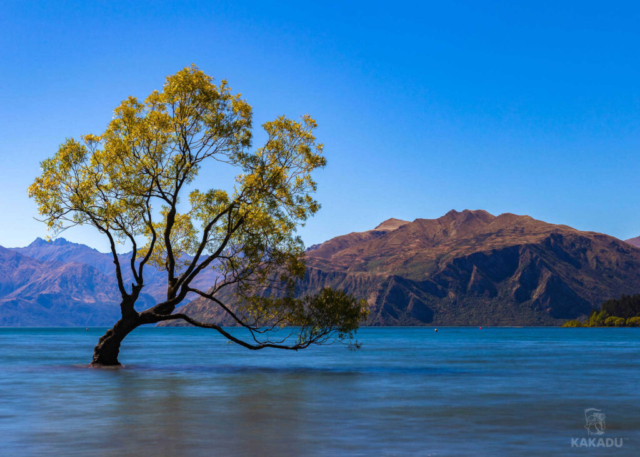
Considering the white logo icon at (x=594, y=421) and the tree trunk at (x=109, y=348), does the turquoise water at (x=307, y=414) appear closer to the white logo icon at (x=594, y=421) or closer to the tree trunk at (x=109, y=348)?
the white logo icon at (x=594, y=421)

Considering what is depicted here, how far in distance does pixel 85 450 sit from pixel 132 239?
30.9 m

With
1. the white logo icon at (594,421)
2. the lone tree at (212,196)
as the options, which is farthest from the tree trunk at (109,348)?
the white logo icon at (594,421)

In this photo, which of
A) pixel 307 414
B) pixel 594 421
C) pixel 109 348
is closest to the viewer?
pixel 594 421

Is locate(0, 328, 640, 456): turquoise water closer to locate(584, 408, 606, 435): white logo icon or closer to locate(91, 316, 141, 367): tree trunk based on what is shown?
locate(584, 408, 606, 435): white logo icon

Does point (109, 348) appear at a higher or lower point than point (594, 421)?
higher

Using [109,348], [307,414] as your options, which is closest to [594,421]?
[307,414]

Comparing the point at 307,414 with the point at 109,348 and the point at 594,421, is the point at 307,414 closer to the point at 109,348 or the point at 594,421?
the point at 594,421

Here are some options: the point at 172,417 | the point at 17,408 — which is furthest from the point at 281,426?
the point at 17,408

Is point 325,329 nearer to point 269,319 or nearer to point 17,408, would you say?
point 269,319

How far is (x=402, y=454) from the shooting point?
19.5 m

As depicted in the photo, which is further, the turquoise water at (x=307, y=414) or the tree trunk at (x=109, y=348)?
the tree trunk at (x=109, y=348)

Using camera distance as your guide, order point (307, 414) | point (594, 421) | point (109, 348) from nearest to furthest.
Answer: point (594, 421)
point (307, 414)
point (109, 348)

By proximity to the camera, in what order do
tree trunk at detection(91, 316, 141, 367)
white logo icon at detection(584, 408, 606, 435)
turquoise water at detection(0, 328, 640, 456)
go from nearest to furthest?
turquoise water at detection(0, 328, 640, 456) → white logo icon at detection(584, 408, 606, 435) → tree trunk at detection(91, 316, 141, 367)

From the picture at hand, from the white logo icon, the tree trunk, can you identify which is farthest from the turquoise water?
the tree trunk
